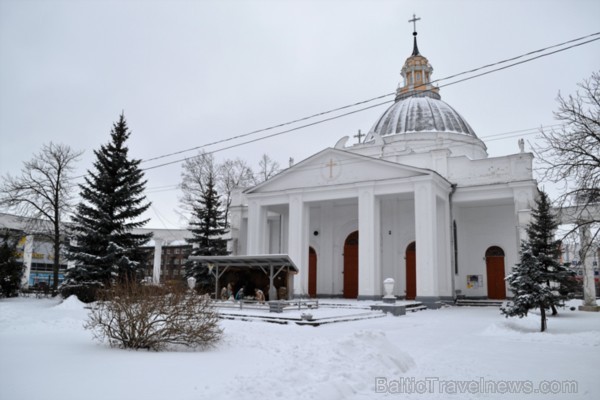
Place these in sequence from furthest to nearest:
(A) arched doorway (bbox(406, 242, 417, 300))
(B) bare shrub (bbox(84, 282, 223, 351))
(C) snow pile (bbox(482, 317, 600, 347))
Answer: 1. (A) arched doorway (bbox(406, 242, 417, 300))
2. (C) snow pile (bbox(482, 317, 600, 347))
3. (B) bare shrub (bbox(84, 282, 223, 351))

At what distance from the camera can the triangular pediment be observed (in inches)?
1019

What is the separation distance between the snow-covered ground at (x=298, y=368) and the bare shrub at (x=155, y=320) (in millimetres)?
378

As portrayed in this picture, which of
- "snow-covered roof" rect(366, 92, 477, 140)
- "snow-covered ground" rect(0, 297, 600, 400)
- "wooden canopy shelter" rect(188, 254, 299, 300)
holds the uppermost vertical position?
"snow-covered roof" rect(366, 92, 477, 140)

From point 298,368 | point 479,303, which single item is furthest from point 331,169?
point 298,368

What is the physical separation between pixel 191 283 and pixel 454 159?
16859 mm

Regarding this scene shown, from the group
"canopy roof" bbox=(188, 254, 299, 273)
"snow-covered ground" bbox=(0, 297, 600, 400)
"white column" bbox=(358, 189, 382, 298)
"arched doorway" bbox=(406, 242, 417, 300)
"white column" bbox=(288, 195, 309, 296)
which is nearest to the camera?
"snow-covered ground" bbox=(0, 297, 600, 400)

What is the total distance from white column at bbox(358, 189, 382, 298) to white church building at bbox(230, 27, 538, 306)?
0.18ft

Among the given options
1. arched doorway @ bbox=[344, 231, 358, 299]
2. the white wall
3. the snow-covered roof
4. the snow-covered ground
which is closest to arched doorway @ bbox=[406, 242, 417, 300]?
the white wall

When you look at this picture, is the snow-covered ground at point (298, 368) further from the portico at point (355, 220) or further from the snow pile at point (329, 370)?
the portico at point (355, 220)

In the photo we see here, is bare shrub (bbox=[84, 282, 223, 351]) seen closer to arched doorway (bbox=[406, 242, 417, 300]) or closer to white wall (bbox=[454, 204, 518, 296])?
arched doorway (bbox=[406, 242, 417, 300])

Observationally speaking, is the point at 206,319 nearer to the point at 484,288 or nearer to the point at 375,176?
the point at 375,176

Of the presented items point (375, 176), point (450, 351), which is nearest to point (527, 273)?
point (450, 351)

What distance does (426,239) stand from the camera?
2412cm

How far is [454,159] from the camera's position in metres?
28.2
